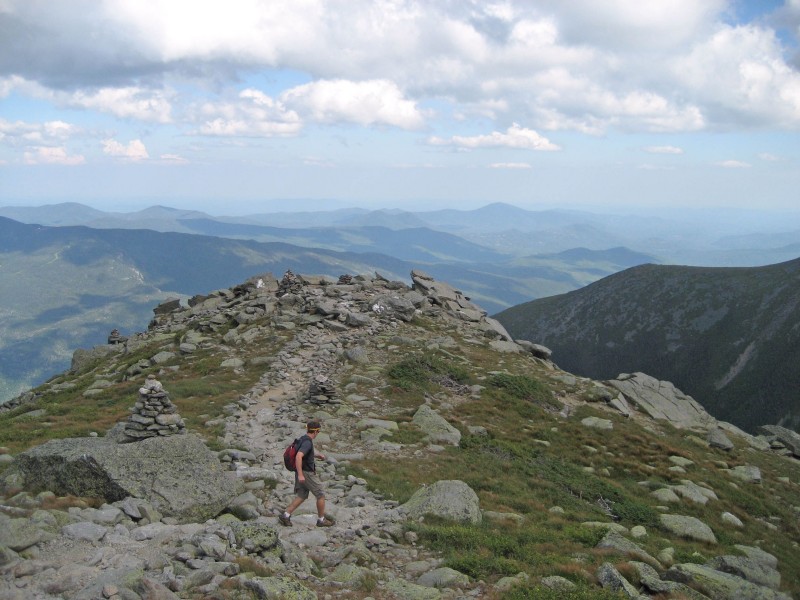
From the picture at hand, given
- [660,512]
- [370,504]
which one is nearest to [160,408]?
[370,504]

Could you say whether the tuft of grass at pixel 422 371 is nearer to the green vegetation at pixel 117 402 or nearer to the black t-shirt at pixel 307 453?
the green vegetation at pixel 117 402

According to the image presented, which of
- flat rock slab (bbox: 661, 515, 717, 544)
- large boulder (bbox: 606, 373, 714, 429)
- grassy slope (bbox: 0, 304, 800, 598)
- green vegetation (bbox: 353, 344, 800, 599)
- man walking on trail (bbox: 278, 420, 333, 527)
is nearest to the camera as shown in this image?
green vegetation (bbox: 353, 344, 800, 599)

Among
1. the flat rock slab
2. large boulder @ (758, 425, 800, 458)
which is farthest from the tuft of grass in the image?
large boulder @ (758, 425, 800, 458)

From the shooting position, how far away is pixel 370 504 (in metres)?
19.1

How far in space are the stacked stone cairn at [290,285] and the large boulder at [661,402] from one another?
33973mm

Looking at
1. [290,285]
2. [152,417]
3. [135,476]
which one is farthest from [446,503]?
[290,285]

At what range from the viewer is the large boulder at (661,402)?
47.8 meters

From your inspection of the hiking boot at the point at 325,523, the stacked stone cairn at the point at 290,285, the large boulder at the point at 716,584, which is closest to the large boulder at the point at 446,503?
the hiking boot at the point at 325,523

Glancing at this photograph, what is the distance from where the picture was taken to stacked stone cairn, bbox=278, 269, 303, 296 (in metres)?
57.8

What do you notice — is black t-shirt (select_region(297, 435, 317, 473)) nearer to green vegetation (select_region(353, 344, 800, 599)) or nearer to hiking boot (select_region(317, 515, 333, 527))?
hiking boot (select_region(317, 515, 333, 527))

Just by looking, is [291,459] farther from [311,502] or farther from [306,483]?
[311,502]

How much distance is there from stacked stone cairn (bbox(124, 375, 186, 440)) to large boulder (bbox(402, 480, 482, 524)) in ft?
34.7

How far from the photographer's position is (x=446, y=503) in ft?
60.5

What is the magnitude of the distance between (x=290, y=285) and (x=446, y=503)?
145ft
